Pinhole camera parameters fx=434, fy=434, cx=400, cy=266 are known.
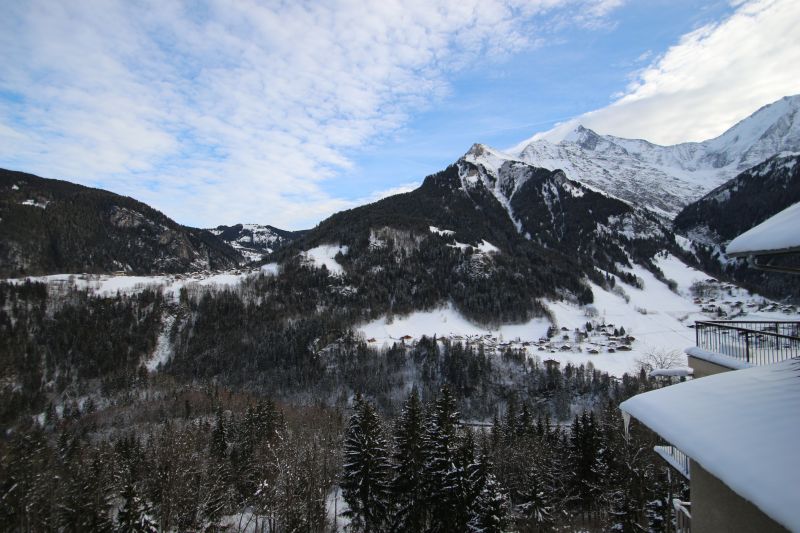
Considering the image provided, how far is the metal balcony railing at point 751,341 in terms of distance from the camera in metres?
8.47

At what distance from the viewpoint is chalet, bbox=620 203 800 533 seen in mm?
3725

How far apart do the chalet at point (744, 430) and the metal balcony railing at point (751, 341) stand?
2745 millimetres

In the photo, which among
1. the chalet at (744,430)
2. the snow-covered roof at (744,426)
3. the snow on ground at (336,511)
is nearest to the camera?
the snow-covered roof at (744,426)

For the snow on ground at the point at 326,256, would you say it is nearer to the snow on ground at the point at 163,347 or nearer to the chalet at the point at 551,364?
the snow on ground at the point at 163,347

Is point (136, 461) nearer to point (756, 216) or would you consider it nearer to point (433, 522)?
point (433, 522)

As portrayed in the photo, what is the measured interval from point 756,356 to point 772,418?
5477 millimetres

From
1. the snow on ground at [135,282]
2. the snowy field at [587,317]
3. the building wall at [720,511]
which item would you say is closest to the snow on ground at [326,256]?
the snowy field at [587,317]

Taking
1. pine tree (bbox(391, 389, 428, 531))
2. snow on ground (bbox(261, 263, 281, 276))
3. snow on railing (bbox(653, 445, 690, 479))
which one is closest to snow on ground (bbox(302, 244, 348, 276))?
snow on ground (bbox(261, 263, 281, 276))

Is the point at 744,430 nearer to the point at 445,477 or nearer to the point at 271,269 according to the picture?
the point at 445,477

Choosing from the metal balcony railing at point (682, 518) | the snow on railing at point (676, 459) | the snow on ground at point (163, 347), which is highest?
the snow on railing at point (676, 459)

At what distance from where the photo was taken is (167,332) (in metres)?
150

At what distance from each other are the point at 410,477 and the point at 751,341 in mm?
25631

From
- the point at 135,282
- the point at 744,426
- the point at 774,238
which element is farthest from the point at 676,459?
the point at 135,282

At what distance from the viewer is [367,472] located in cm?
3061
